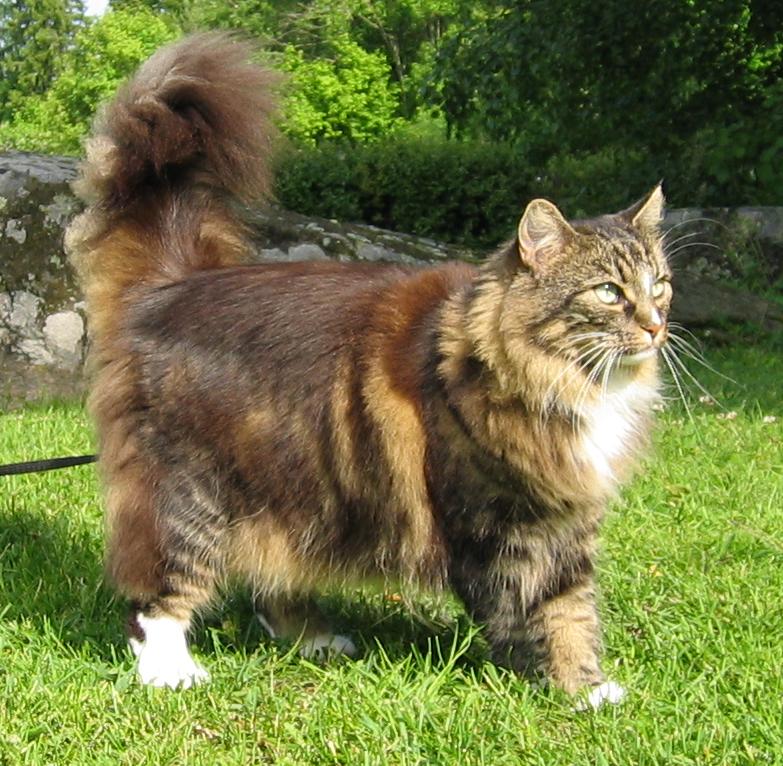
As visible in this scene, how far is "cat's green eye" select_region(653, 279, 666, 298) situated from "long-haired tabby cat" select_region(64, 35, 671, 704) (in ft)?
0.05

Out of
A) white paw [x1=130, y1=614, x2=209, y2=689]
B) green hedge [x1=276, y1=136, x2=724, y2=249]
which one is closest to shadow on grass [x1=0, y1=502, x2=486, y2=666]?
white paw [x1=130, y1=614, x2=209, y2=689]

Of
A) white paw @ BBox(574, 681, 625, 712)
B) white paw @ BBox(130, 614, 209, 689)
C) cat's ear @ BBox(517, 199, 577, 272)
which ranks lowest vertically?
white paw @ BBox(130, 614, 209, 689)

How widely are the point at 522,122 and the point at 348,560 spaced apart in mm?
9857

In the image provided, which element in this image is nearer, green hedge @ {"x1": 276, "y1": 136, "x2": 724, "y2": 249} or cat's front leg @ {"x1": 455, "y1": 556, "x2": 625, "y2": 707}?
cat's front leg @ {"x1": 455, "y1": 556, "x2": 625, "y2": 707}

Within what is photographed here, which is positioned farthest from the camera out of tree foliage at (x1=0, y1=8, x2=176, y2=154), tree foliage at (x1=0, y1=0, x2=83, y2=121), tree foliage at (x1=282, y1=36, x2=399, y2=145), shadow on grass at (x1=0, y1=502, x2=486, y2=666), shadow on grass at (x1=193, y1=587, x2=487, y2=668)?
tree foliage at (x1=0, y1=0, x2=83, y2=121)

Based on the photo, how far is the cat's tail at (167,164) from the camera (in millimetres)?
3666

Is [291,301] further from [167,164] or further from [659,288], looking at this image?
[659,288]

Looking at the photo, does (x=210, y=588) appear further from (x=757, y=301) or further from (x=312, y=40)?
(x=312, y=40)

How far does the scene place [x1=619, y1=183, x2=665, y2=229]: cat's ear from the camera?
331 cm

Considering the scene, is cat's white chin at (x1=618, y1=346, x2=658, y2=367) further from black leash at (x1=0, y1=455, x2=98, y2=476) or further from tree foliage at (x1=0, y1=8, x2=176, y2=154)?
tree foliage at (x1=0, y1=8, x2=176, y2=154)

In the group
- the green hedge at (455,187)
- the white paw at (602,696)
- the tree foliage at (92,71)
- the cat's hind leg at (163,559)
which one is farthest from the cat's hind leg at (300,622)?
the tree foliage at (92,71)

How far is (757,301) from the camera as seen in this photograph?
9.86m

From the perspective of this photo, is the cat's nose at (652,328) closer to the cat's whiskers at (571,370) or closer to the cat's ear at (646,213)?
the cat's whiskers at (571,370)

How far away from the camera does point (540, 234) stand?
3.10m
